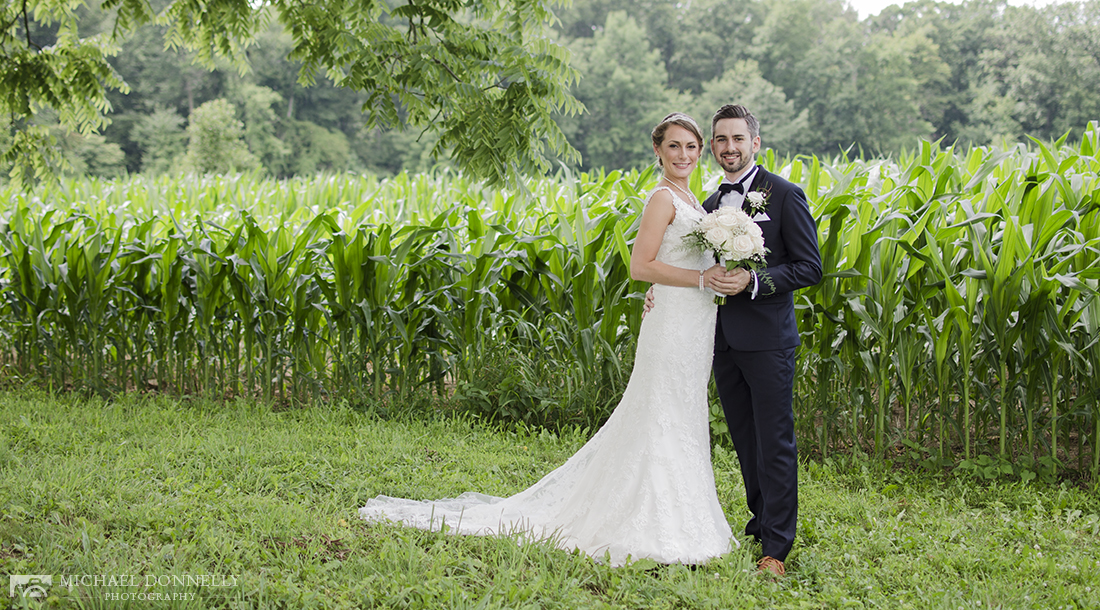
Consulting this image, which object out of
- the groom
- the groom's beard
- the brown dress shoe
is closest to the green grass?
the brown dress shoe

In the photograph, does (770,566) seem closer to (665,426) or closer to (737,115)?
(665,426)

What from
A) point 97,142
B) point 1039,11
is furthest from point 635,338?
point 1039,11

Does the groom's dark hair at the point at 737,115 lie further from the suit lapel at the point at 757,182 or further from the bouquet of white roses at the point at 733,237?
the bouquet of white roses at the point at 733,237

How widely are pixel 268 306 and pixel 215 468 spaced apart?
1.40 meters

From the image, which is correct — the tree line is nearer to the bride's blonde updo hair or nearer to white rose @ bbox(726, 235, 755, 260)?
the bride's blonde updo hair

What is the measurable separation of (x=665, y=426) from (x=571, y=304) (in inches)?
68.7

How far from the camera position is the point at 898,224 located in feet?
11.7

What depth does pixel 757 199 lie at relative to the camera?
92.2 inches

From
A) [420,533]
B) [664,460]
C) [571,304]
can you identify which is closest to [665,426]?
[664,460]

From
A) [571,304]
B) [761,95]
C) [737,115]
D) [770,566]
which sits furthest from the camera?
[761,95]

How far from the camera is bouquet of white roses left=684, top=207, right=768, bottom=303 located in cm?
231

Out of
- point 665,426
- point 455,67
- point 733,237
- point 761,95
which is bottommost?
point 665,426

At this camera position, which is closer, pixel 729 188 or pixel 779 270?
pixel 779 270

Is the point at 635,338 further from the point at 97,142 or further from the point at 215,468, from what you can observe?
the point at 97,142
